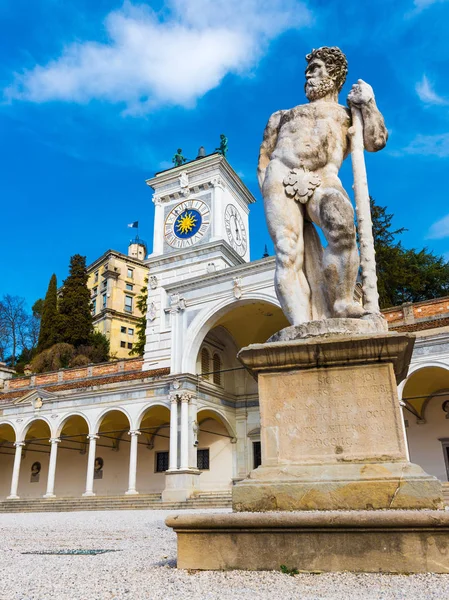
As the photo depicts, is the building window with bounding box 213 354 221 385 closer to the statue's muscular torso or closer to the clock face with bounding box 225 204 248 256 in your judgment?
the clock face with bounding box 225 204 248 256

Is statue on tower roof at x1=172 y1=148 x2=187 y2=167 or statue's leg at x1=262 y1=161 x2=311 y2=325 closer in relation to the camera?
statue's leg at x1=262 y1=161 x2=311 y2=325

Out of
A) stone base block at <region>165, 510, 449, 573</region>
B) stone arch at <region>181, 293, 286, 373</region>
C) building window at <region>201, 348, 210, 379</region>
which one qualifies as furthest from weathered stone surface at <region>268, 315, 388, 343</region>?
building window at <region>201, 348, 210, 379</region>

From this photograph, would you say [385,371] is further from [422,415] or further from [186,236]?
[186,236]

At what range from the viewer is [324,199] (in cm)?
428

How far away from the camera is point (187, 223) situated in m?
31.7

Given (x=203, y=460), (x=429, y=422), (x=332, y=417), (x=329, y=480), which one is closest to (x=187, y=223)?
(x=203, y=460)

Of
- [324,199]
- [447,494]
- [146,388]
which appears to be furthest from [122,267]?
[324,199]

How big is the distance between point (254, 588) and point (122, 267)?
59.7 m

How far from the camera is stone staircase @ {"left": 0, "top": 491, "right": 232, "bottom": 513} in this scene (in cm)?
1933

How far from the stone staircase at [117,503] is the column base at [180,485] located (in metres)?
0.32

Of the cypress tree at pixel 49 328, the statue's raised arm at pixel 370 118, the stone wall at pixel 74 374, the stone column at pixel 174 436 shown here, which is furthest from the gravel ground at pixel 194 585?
the cypress tree at pixel 49 328

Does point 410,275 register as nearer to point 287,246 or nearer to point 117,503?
point 117,503

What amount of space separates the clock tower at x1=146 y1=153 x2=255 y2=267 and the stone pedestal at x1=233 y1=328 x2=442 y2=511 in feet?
85.7

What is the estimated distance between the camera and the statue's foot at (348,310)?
13.2 feet
